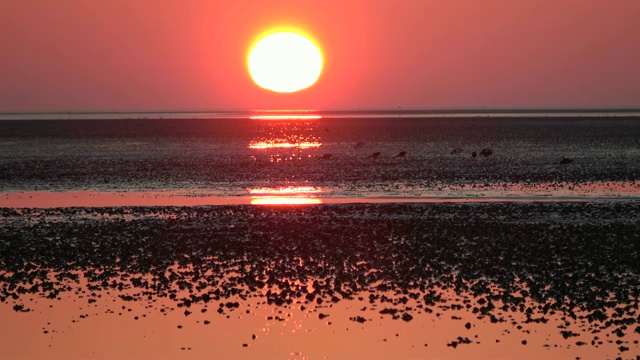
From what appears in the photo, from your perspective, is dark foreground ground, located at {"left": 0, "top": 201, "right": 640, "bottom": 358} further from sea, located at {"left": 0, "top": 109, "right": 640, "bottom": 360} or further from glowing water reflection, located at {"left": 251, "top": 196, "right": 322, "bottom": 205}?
glowing water reflection, located at {"left": 251, "top": 196, "right": 322, "bottom": 205}

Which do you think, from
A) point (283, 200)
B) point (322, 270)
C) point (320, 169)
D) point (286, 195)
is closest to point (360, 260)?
point (322, 270)

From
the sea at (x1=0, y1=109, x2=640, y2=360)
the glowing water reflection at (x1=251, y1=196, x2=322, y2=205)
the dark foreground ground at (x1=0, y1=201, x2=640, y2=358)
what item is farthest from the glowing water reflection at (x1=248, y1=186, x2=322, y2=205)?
the dark foreground ground at (x1=0, y1=201, x2=640, y2=358)


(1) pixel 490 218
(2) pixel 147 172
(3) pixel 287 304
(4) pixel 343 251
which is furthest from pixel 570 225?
(2) pixel 147 172

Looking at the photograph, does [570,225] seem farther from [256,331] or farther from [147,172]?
[147,172]

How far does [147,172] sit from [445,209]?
29.6 meters

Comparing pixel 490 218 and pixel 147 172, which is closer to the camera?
pixel 490 218

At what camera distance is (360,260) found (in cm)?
2741

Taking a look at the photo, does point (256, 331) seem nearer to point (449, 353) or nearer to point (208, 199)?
point (449, 353)

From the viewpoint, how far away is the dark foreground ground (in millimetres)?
21828

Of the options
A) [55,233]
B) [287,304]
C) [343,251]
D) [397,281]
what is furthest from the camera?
[55,233]

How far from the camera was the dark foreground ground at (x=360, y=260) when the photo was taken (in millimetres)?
21828

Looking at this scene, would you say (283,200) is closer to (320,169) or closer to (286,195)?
(286,195)

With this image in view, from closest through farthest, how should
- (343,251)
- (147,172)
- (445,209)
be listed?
(343,251), (445,209), (147,172)

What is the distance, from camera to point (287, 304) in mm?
22078
